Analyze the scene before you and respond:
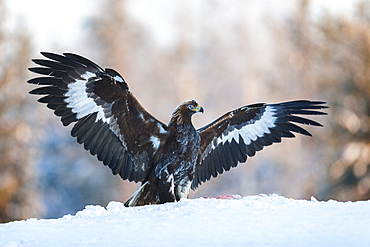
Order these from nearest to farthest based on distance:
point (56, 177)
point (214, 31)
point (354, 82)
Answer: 1. point (354, 82)
2. point (56, 177)
3. point (214, 31)

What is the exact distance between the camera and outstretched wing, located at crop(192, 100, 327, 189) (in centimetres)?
812

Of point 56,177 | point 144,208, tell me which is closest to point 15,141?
point 56,177

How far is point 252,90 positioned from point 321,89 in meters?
5.55

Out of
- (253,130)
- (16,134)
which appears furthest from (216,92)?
(253,130)

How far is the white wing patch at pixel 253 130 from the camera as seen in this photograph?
8.19 metres

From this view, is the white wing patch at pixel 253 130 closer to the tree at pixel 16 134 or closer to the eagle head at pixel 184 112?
the eagle head at pixel 184 112

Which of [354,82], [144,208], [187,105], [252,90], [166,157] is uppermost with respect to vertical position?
[252,90]

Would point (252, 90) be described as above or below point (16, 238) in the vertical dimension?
above

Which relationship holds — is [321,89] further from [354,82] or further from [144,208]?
[144,208]

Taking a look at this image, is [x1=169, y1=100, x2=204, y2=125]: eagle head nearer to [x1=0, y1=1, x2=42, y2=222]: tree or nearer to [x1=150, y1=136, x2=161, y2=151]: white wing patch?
[x1=150, y1=136, x2=161, y2=151]: white wing patch

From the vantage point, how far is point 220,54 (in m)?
34.8

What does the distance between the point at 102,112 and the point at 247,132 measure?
1958 millimetres

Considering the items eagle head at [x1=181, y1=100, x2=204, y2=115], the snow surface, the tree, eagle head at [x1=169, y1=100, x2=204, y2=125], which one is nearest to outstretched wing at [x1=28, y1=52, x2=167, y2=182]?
eagle head at [x1=169, y1=100, x2=204, y2=125]

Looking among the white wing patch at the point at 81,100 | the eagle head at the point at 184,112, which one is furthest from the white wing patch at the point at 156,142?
the white wing patch at the point at 81,100
